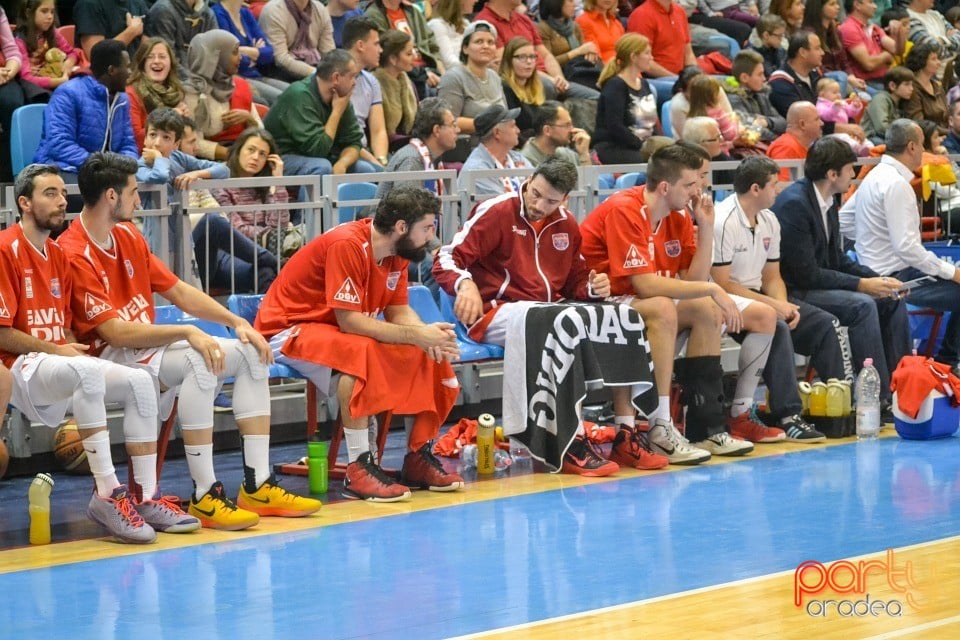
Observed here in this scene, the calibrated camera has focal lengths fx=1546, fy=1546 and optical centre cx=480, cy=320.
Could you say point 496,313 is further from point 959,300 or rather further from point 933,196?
point 933,196

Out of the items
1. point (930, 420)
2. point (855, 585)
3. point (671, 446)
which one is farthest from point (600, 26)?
point (855, 585)

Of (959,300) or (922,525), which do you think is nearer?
(922,525)

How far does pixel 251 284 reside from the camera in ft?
27.2

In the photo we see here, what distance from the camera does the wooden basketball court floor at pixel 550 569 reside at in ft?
15.4

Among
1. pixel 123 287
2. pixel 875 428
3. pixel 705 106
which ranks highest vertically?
pixel 705 106

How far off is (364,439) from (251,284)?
178 cm

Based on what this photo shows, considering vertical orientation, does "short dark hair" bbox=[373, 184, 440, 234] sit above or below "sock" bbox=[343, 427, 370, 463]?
above

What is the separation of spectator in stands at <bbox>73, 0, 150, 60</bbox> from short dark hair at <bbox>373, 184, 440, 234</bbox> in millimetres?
3660

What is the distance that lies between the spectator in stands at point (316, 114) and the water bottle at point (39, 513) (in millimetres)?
3809

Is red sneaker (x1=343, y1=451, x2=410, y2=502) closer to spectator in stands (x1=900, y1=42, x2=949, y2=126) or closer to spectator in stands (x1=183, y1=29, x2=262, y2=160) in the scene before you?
spectator in stands (x1=183, y1=29, x2=262, y2=160)

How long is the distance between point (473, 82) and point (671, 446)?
390cm

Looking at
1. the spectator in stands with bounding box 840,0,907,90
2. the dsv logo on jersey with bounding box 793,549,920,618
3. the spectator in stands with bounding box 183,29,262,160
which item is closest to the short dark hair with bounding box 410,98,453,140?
the spectator in stands with bounding box 183,29,262,160

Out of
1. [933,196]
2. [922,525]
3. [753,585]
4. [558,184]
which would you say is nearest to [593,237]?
[558,184]

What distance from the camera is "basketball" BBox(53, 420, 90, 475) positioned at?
7258 millimetres
